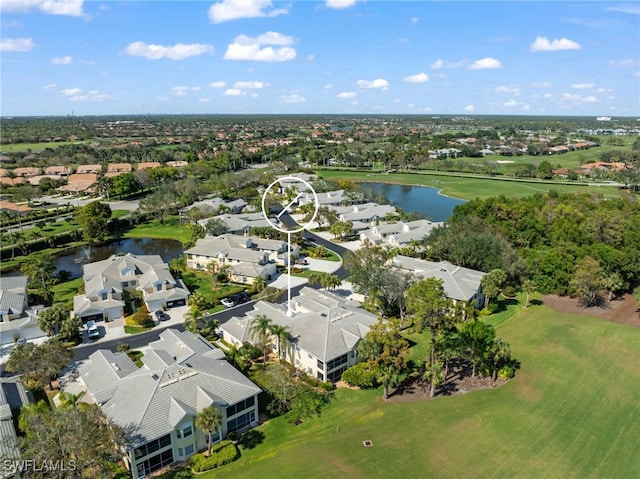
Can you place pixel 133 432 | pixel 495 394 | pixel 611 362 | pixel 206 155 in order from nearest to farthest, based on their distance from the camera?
pixel 133 432 → pixel 495 394 → pixel 611 362 → pixel 206 155

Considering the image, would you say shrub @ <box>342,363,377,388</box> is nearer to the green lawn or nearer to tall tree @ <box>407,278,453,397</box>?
tall tree @ <box>407,278,453,397</box>

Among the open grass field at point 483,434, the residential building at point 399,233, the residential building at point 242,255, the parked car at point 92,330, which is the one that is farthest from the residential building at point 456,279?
the parked car at point 92,330

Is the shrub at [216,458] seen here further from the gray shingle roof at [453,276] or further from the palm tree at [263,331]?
the gray shingle roof at [453,276]

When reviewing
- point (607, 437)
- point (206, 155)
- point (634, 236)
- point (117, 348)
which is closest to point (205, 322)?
point (117, 348)

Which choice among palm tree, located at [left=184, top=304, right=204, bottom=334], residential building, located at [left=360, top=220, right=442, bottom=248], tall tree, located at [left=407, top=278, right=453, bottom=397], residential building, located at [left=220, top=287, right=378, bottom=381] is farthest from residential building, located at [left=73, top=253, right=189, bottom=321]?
residential building, located at [left=360, top=220, right=442, bottom=248]

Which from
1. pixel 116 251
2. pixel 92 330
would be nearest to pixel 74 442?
pixel 92 330

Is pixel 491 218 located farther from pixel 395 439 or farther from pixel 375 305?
pixel 395 439
